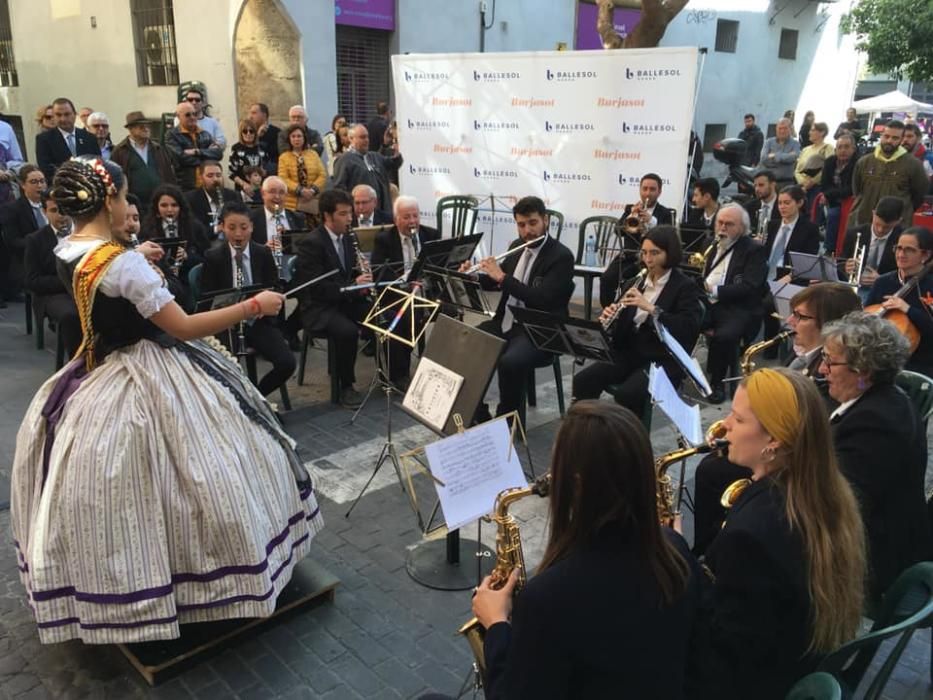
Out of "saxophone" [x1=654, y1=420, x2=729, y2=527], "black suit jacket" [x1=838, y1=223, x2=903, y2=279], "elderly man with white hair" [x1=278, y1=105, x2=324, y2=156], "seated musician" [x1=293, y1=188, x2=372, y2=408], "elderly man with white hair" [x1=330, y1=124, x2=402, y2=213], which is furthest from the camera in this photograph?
"elderly man with white hair" [x1=278, y1=105, x2=324, y2=156]

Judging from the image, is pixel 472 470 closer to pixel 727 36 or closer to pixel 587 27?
pixel 587 27

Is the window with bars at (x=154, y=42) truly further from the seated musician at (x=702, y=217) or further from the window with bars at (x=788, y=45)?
the window with bars at (x=788, y=45)

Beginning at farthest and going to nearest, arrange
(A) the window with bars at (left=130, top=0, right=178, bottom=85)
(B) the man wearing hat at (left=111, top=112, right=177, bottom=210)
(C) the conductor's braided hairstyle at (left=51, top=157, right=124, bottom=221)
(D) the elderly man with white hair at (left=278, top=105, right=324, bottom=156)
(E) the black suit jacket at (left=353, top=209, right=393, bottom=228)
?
1. (A) the window with bars at (left=130, top=0, right=178, bottom=85)
2. (D) the elderly man with white hair at (left=278, top=105, right=324, bottom=156)
3. (B) the man wearing hat at (left=111, top=112, right=177, bottom=210)
4. (E) the black suit jacket at (left=353, top=209, right=393, bottom=228)
5. (C) the conductor's braided hairstyle at (left=51, top=157, right=124, bottom=221)

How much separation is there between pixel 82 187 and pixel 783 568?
265 centimetres

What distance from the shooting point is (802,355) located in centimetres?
374

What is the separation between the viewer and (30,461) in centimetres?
298

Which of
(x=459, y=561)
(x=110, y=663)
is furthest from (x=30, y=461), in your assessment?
(x=459, y=561)

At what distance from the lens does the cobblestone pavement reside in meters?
2.97

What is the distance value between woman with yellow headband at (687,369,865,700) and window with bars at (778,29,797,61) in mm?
22930

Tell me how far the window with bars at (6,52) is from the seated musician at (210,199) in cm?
1378

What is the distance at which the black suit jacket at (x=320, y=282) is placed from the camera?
5.75 m

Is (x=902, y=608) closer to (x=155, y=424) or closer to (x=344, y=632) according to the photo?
(x=344, y=632)

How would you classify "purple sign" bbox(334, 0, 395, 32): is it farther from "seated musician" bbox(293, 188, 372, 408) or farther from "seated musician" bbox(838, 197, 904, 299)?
"seated musician" bbox(838, 197, 904, 299)

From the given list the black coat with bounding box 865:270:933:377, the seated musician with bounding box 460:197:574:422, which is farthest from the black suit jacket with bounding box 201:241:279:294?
the black coat with bounding box 865:270:933:377
